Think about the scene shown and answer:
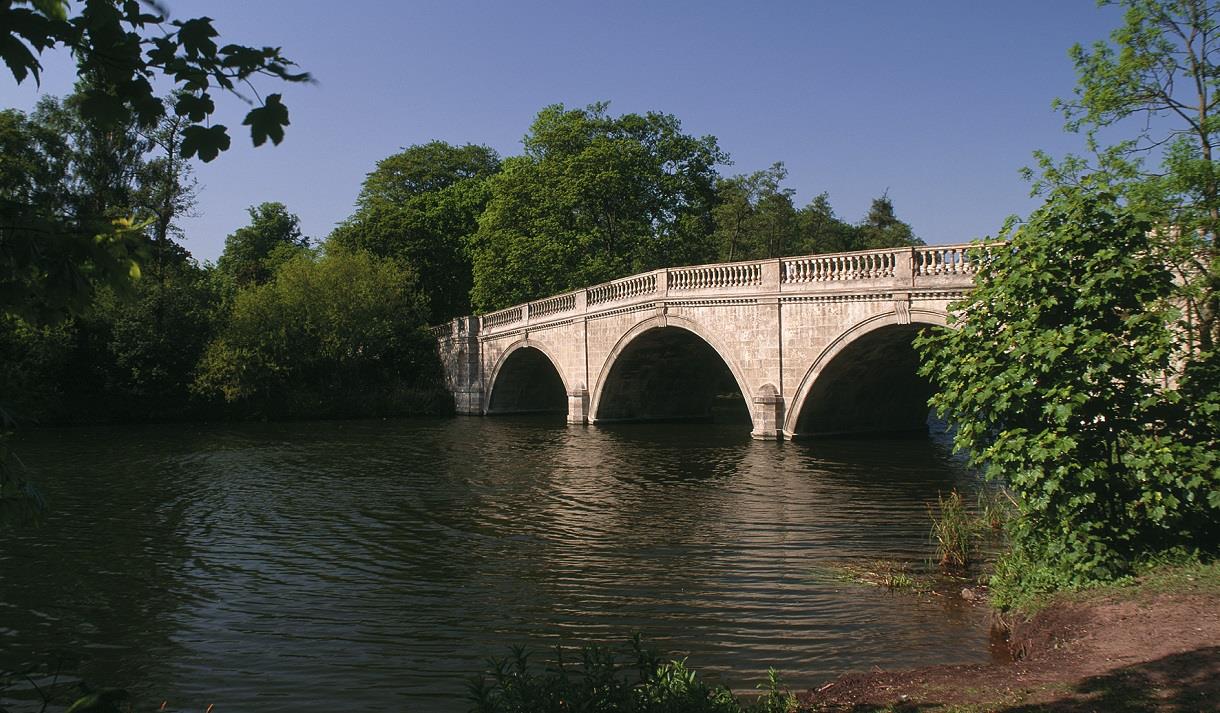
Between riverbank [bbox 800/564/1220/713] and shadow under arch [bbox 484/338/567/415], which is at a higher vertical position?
shadow under arch [bbox 484/338/567/415]

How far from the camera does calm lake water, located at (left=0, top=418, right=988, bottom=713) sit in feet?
21.7

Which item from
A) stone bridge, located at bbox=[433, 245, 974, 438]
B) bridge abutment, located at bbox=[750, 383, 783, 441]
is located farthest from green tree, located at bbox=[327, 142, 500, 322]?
bridge abutment, located at bbox=[750, 383, 783, 441]

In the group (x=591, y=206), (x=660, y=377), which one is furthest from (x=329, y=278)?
(x=660, y=377)

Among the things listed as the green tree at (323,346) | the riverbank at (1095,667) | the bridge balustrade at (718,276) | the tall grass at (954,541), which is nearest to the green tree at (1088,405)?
the riverbank at (1095,667)

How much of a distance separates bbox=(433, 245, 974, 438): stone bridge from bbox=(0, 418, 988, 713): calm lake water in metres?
2.29

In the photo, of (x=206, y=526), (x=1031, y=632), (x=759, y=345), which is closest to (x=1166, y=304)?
(x=1031, y=632)

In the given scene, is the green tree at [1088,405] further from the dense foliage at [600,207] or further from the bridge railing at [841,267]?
the dense foliage at [600,207]

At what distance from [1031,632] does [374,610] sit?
5.61 meters

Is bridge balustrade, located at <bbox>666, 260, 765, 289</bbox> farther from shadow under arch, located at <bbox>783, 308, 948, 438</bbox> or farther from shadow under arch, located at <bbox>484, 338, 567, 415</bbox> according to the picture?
shadow under arch, located at <bbox>484, 338, 567, 415</bbox>

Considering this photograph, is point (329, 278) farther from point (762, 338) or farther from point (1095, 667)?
point (1095, 667)

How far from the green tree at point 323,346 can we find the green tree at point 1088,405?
29479 mm

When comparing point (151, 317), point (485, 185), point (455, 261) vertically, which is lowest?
point (151, 317)

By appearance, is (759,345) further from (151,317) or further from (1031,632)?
(151,317)

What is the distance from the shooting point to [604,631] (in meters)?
7.41
